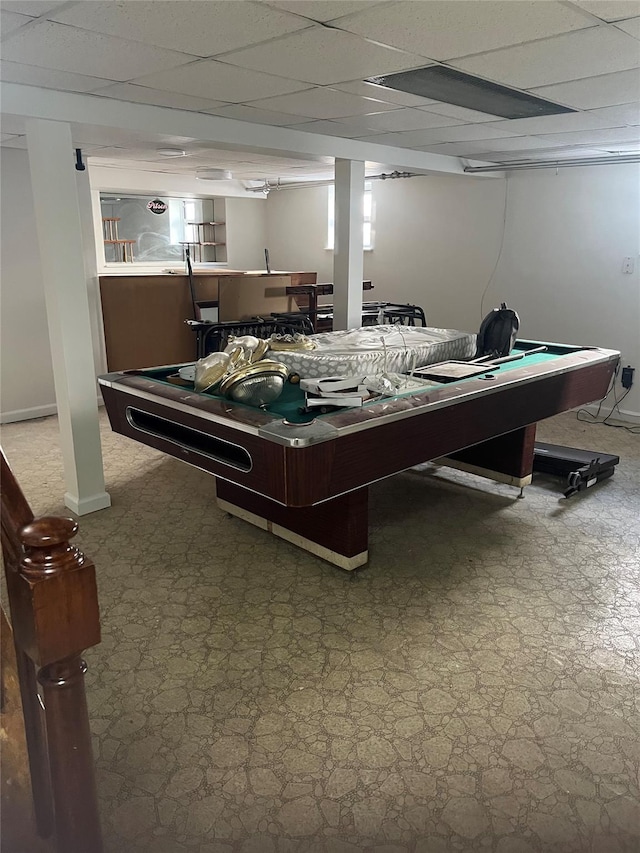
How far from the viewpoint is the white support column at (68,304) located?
327cm

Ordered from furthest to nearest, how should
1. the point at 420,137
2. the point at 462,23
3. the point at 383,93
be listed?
the point at 420,137, the point at 383,93, the point at 462,23

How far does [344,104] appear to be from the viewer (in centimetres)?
341

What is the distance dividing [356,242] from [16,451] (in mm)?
2967

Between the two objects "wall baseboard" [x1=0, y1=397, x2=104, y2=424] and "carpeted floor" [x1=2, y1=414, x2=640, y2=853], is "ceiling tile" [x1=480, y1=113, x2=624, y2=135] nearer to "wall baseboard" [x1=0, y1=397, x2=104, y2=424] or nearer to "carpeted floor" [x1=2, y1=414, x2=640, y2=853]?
"carpeted floor" [x1=2, y1=414, x2=640, y2=853]

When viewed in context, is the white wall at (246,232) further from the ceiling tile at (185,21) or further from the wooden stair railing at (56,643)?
the wooden stair railing at (56,643)

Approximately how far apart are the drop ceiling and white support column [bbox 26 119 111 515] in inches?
11.2

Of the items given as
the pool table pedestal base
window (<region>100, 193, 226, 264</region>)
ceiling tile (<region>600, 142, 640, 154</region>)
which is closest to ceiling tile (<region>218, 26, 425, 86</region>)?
the pool table pedestal base

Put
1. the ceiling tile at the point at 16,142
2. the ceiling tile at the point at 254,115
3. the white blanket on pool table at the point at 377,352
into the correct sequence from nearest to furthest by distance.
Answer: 1. the white blanket on pool table at the point at 377,352
2. the ceiling tile at the point at 254,115
3. the ceiling tile at the point at 16,142

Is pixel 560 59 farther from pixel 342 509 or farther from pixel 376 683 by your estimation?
Answer: pixel 376 683

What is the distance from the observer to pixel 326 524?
3.03 meters

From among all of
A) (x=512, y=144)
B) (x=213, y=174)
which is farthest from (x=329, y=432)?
(x=213, y=174)

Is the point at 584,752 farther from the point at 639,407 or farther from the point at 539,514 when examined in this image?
the point at 639,407

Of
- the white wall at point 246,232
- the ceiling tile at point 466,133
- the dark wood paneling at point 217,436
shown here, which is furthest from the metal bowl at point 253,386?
the white wall at point 246,232

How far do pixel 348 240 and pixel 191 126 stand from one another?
1497mm
